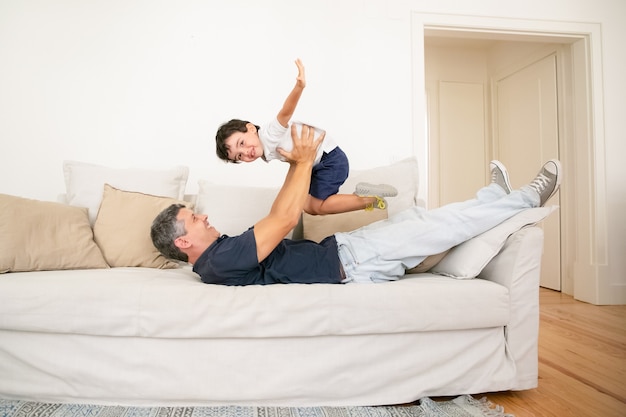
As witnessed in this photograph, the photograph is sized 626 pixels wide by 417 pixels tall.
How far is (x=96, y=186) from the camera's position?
256cm

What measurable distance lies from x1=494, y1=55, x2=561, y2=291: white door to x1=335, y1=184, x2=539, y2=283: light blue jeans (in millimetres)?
2826

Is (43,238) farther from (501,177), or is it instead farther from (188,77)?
(501,177)

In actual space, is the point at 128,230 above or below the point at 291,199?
below

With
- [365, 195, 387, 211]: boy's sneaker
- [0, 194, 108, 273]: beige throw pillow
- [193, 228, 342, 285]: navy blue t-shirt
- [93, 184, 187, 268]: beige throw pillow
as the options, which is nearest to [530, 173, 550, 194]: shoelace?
[365, 195, 387, 211]: boy's sneaker

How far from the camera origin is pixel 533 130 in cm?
469

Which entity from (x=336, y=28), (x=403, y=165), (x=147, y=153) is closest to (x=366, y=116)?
(x=336, y=28)

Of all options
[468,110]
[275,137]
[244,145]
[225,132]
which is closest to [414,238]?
[275,137]

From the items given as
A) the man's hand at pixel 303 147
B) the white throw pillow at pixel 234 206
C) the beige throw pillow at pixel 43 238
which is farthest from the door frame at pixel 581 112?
the beige throw pillow at pixel 43 238

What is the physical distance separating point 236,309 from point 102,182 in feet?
4.58

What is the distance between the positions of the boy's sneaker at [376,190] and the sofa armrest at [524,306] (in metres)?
0.69

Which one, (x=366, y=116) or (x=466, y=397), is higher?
(x=366, y=116)

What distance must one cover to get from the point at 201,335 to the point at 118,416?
38cm

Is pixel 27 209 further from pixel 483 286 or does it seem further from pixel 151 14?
pixel 483 286

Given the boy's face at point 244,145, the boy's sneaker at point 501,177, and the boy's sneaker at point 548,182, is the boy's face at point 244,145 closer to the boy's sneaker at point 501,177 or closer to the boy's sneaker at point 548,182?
the boy's sneaker at point 501,177
